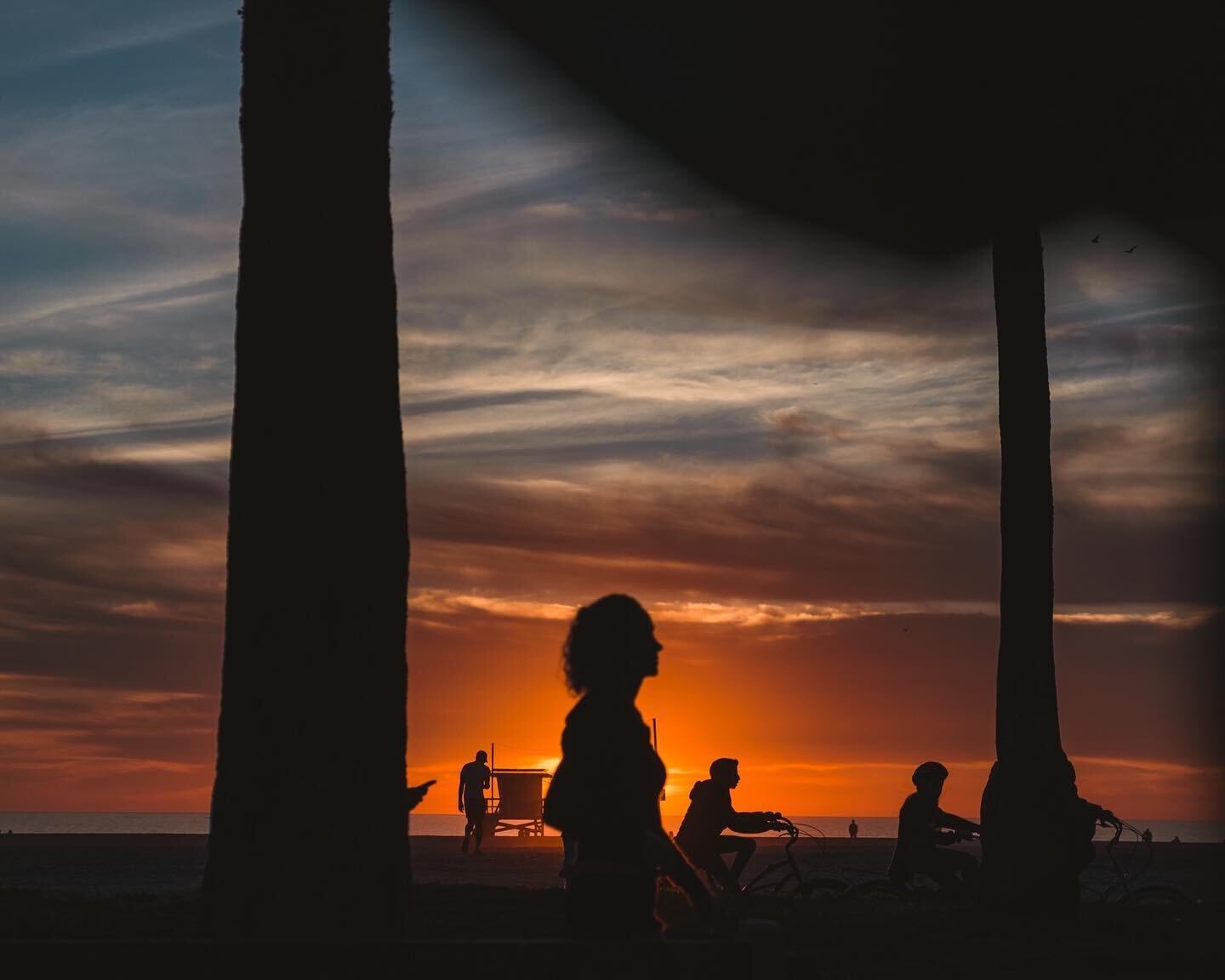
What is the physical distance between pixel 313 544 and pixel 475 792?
22.3 meters

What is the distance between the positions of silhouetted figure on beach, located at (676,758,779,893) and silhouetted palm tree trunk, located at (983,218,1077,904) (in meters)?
2.30

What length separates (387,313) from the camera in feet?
19.4

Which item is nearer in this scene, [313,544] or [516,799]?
[313,544]

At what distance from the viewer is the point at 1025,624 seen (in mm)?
14867

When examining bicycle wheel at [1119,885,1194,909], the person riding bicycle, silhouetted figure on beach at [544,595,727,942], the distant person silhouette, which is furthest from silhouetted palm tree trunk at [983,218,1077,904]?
the distant person silhouette

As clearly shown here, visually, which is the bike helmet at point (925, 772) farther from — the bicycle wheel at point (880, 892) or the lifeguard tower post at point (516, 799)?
the lifeguard tower post at point (516, 799)

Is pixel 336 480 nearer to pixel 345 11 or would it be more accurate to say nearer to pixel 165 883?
pixel 345 11

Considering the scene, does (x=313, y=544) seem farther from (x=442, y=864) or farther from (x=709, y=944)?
(x=442, y=864)

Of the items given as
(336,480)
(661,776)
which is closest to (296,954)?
(661,776)

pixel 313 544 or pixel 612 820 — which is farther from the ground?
pixel 313 544

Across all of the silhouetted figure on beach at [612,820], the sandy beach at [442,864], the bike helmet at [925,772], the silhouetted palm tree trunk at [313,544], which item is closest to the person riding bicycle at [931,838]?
the bike helmet at [925,772]

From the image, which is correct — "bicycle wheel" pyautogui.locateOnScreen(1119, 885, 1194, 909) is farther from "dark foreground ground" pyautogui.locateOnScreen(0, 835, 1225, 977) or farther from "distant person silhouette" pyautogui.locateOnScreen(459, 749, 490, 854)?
"distant person silhouette" pyautogui.locateOnScreen(459, 749, 490, 854)

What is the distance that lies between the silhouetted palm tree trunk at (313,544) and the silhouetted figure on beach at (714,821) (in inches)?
344

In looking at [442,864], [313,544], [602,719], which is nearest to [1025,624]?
[313,544]
